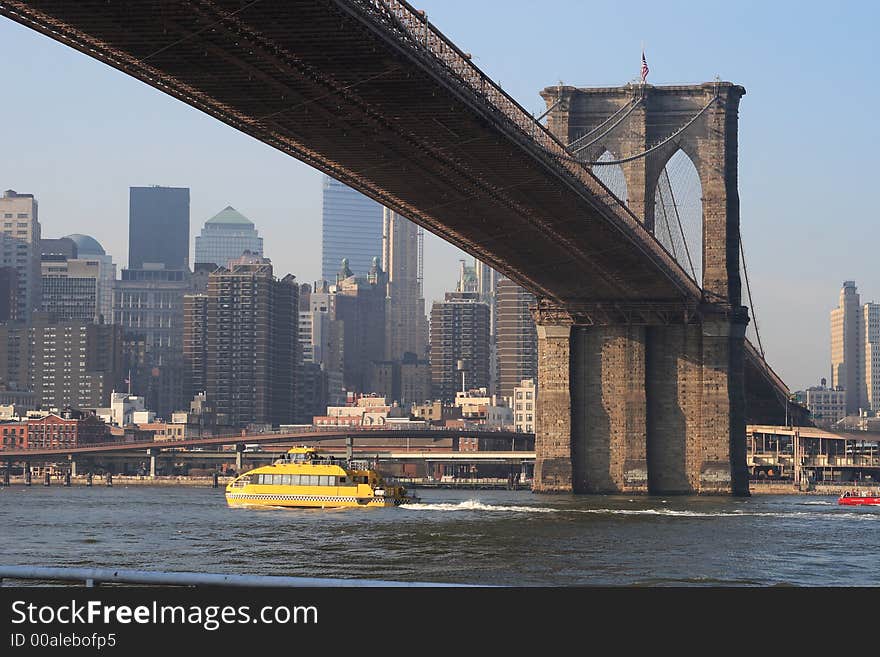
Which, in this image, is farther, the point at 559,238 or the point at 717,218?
the point at 717,218

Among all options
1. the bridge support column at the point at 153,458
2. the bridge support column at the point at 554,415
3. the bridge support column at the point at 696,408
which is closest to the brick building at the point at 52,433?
the bridge support column at the point at 153,458

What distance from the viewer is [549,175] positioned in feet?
189

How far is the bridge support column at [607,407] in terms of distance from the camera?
86750 millimetres

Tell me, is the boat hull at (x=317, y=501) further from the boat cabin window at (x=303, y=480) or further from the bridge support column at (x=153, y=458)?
the bridge support column at (x=153, y=458)

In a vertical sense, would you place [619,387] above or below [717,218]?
below

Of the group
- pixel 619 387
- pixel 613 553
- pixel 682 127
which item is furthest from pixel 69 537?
pixel 682 127

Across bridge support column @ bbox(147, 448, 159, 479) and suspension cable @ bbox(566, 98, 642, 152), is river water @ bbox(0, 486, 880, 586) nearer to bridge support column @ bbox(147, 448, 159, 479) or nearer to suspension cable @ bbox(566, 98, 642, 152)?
suspension cable @ bbox(566, 98, 642, 152)

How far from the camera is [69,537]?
152 feet

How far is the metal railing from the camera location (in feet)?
24.1

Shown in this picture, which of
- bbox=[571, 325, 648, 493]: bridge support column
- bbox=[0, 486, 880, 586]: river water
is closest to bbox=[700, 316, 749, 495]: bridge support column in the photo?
bbox=[571, 325, 648, 493]: bridge support column

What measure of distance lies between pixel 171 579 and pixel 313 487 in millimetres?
63358

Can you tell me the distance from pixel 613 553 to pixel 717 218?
5091 cm

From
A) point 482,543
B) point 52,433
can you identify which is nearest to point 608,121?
point 482,543
